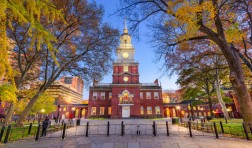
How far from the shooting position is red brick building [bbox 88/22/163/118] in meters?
34.0

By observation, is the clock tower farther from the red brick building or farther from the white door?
the white door

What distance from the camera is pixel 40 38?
4219 millimetres

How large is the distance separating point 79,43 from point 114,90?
22830 millimetres

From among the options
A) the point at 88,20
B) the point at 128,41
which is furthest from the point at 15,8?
the point at 128,41

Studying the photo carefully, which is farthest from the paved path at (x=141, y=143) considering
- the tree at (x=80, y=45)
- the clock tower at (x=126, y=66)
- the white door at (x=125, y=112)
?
the clock tower at (x=126, y=66)

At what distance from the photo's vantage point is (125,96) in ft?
115

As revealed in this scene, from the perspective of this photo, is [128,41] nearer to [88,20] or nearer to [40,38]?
[88,20]

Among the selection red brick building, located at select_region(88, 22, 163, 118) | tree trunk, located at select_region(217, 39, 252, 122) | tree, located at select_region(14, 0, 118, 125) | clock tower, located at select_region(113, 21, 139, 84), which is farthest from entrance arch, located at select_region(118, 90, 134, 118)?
tree trunk, located at select_region(217, 39, 252, 122)

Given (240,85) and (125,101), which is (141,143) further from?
(125,101)

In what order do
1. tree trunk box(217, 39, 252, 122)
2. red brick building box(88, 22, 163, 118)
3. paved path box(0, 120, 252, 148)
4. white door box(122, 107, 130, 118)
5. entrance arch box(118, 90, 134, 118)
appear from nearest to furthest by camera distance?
paved path box(0, 120, 252, 148) < tree trunk box(217, 39, 252, 122) < white door box(122, 107, 130, 118) < entrance arch box(118, 90, 134, 118) < red brick building box(88, 22, 163, 118)

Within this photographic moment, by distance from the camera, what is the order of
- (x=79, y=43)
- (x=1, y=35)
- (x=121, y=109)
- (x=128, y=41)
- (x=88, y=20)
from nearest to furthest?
(x=1, y=35)
(x=88, y=20)
(x=79, y=43)
(x=121, y=109)
(x=128, y=41)

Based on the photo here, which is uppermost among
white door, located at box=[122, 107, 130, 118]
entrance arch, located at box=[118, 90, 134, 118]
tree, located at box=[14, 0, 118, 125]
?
tree, located at box=[14, 0, 118, 125]

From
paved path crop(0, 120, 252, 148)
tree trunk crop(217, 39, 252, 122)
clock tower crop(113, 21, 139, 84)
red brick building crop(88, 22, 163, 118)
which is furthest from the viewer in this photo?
clock tower crop(113, 21, 139, 84)

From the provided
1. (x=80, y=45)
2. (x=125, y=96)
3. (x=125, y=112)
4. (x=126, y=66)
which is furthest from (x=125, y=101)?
(x=80, y=45)
